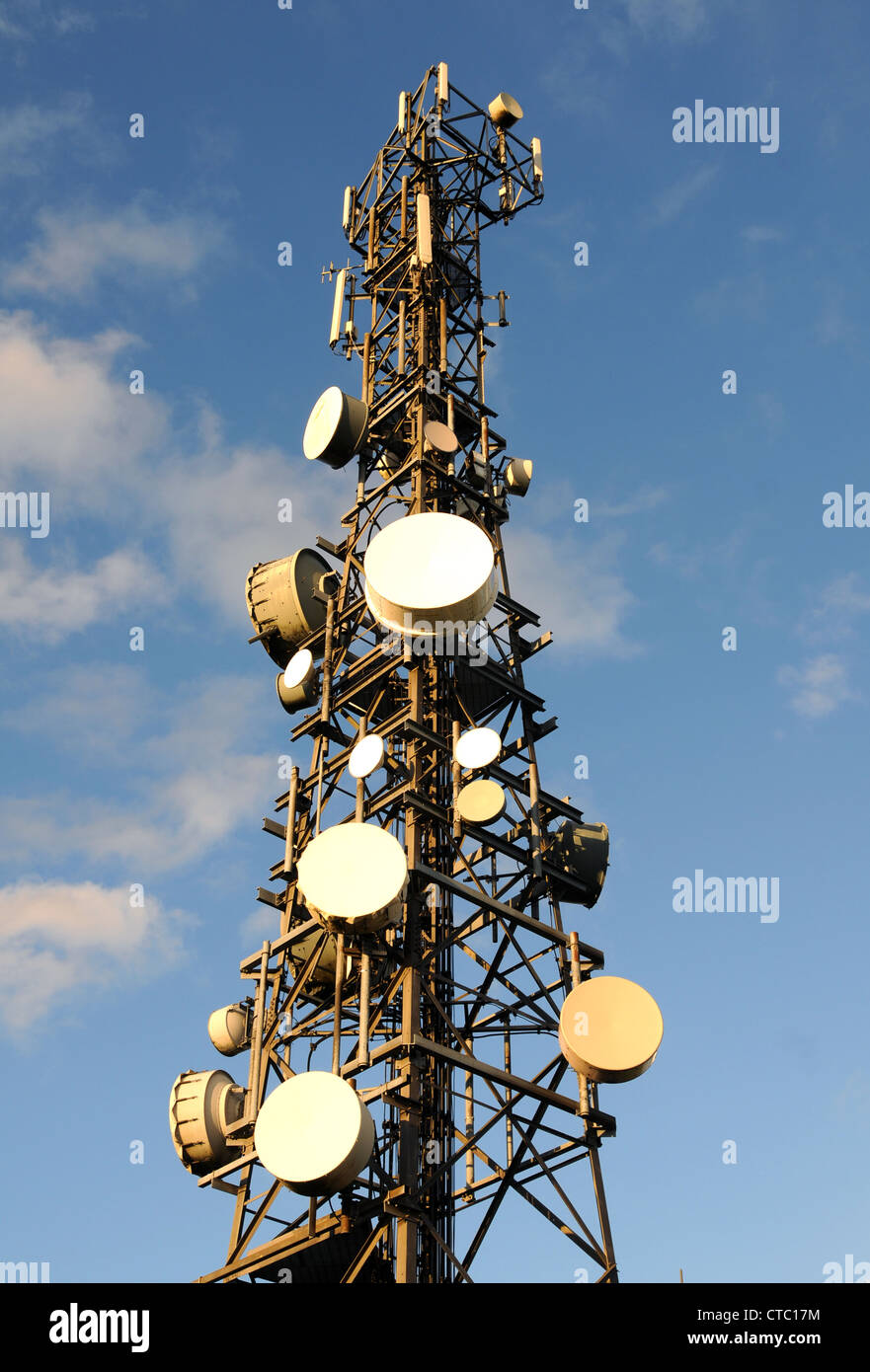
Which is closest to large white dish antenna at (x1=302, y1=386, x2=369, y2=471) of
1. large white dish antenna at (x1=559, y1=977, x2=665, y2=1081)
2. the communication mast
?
the communication mast

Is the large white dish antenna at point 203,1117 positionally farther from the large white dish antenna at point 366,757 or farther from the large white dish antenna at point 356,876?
the large white dish antenna at point 366,757

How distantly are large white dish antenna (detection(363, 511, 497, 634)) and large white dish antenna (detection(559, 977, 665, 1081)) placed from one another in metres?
7.49

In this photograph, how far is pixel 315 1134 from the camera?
1888 centimetres

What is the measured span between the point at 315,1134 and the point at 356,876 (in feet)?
14.6

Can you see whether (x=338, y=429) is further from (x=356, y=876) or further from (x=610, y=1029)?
(x=610, y=1029)

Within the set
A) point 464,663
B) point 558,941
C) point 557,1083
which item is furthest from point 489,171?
point 557,1083

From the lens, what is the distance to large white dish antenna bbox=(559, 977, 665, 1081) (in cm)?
2102

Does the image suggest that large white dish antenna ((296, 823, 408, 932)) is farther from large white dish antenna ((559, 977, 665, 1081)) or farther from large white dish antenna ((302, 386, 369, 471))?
large white dish antenna ((302, 386, 369, 471))

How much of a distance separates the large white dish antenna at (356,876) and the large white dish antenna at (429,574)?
466 centimetres

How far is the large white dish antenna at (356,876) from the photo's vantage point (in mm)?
21500

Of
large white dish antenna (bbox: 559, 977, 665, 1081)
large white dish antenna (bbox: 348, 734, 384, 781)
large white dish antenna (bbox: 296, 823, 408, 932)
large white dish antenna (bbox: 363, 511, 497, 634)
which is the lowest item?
large white dish antenna (bbox: 559, 977, 665, 1081)

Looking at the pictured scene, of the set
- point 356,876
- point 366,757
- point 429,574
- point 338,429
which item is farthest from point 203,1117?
point 338,429

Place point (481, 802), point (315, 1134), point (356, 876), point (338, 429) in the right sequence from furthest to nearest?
point (338, 429) → point (481, 802) → point (356, 876) → point (315, 1134)
